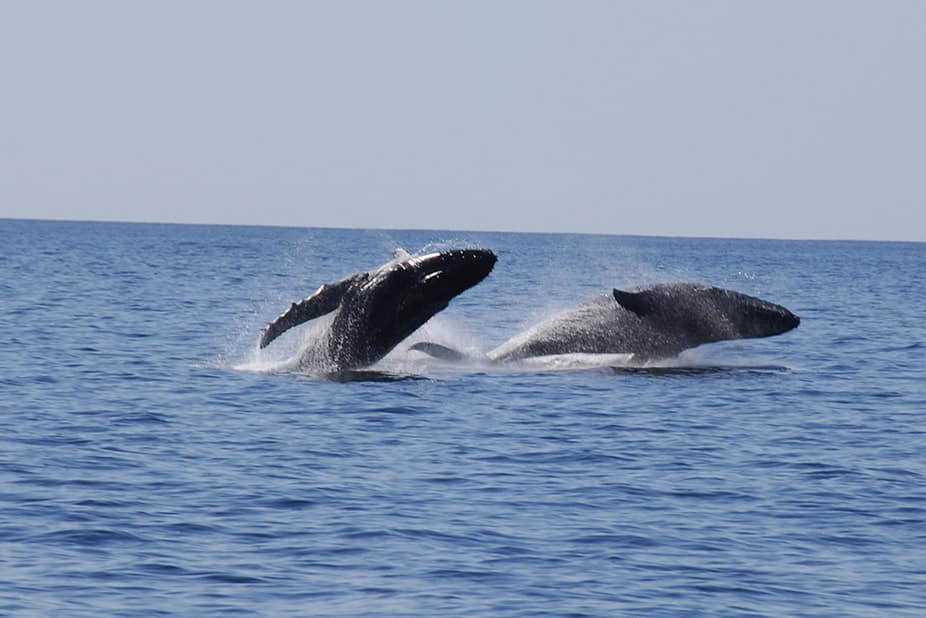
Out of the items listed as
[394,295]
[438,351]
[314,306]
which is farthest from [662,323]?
[314,306]

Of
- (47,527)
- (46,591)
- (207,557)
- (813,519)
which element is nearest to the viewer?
(46,591)

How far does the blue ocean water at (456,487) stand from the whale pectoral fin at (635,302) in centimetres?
111

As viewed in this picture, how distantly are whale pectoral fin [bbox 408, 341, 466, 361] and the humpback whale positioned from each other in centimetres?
300

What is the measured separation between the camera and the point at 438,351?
27.1 metres

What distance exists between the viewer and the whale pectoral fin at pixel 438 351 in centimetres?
2664

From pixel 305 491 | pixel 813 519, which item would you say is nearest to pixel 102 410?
pixel 305 491

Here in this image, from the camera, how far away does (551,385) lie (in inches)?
987

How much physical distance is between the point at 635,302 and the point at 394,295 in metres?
4.37

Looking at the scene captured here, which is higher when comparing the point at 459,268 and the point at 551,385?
the point at 459,268

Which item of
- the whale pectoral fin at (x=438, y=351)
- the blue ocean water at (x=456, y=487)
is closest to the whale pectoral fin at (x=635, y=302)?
the blue ocean water at (x=456, y=487)

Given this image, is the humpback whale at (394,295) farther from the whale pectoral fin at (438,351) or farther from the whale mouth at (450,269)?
the whale pectoral fin at (438,351)

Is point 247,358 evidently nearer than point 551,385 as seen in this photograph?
No

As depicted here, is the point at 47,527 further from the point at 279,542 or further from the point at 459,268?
the point at 459,268

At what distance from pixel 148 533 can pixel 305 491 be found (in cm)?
224
